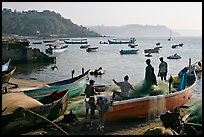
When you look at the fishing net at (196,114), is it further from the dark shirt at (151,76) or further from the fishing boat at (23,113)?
the fishing boat at (23,113)

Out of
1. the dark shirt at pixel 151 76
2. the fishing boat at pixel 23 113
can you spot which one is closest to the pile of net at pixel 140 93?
the dark shirt at pixel 151 76

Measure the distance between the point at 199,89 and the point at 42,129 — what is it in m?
16.8

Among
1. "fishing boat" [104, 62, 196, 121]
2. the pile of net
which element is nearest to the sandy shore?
"fishing boat" [104, 62, 196, 121]

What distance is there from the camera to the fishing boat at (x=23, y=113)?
38.8 feet

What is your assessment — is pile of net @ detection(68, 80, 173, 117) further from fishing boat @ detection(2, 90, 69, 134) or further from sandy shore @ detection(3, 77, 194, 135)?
sandy shore @ detection(3, 77, 194, 135)

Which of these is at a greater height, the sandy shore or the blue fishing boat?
the blue fishing boat

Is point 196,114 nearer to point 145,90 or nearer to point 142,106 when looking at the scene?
point 142,106

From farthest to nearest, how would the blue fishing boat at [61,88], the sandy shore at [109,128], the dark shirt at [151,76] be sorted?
the blue fishing boat at [61,88] → the dark shirt at [151,76] → the sandy shore at [109,128]

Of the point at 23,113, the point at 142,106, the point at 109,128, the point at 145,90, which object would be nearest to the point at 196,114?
the point at 142,106

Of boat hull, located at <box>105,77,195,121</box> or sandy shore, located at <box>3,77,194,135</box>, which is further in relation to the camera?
boat hull, located at <box>105,77,195,121</box>

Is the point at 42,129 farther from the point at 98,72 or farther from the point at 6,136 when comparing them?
the point at 98,72

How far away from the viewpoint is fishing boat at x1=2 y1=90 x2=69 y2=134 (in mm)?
11827

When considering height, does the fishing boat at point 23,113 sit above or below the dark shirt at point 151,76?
below

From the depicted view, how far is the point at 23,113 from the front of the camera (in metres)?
11.9
